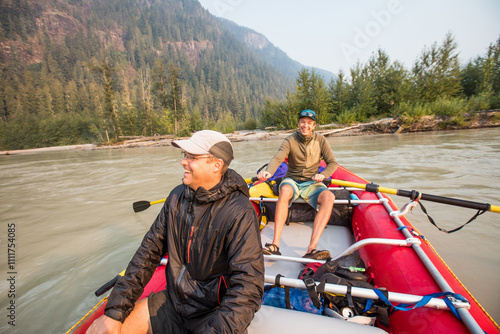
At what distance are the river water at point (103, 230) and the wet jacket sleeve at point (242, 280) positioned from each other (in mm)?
1924

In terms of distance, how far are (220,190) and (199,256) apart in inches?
15.0

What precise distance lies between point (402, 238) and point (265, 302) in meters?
1.28

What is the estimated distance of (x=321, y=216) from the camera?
7.83 feet

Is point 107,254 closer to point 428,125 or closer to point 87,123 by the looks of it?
point 428,125

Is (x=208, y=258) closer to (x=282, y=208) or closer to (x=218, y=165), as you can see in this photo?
(x=218, y=165)

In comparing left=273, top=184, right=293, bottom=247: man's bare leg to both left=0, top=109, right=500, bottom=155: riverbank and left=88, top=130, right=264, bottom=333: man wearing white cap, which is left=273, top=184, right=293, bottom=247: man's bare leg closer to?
left=88, top=130, right=264, bottom=333: man wearing white cap

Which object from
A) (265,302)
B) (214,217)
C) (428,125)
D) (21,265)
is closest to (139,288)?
(214,217)

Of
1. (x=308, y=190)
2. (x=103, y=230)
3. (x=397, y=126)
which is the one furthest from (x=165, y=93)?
(x=308, y=190)

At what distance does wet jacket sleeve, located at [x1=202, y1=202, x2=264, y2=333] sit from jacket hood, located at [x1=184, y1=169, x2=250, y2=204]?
0.14 meters

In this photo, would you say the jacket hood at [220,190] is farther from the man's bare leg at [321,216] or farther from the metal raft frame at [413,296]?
the man's bare leg at [321,216]

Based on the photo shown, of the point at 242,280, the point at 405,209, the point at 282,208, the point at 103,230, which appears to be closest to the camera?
the point at 242,280

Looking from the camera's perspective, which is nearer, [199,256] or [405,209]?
[199,256]

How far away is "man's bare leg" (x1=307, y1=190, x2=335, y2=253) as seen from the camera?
2242mm

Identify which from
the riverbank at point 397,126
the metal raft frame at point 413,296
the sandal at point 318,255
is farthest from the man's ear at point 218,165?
the riverbank at point 397,126
